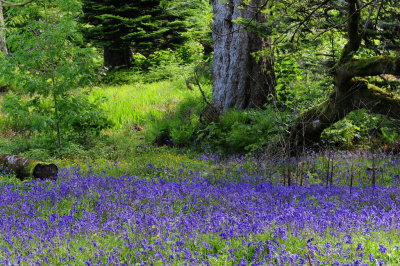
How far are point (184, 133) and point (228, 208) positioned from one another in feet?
18.1

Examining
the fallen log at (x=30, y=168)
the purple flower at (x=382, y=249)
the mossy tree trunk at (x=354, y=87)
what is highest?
the mossy tree trunk at (x=354, y=87)

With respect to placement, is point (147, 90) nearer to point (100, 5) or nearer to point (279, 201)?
point (100, 5)

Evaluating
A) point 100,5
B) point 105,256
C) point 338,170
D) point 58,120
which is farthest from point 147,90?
point 105,256

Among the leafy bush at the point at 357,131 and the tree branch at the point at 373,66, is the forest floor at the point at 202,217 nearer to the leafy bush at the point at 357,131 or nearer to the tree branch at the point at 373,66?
the leafy bush at the point at 357,131

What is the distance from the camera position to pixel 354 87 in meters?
7.26

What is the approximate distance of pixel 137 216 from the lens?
4398mm

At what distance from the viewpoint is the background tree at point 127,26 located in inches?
714

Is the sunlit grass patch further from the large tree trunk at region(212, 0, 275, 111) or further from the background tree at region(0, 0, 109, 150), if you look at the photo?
the large tree trunk at region(212, 0, 275, 111)

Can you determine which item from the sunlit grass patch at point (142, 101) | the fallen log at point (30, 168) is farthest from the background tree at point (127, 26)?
the fallen log at point (30, 168)

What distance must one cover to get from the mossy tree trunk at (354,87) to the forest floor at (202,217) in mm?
902

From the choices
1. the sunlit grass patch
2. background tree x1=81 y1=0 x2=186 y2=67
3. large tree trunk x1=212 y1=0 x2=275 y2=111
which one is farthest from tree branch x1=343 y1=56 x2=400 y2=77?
background tree x1=81 y1=0 x2=186 y2=67

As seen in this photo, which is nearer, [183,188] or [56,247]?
[56,247]

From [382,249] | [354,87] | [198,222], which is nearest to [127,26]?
[354,87]

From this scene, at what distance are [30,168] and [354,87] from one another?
591cm
